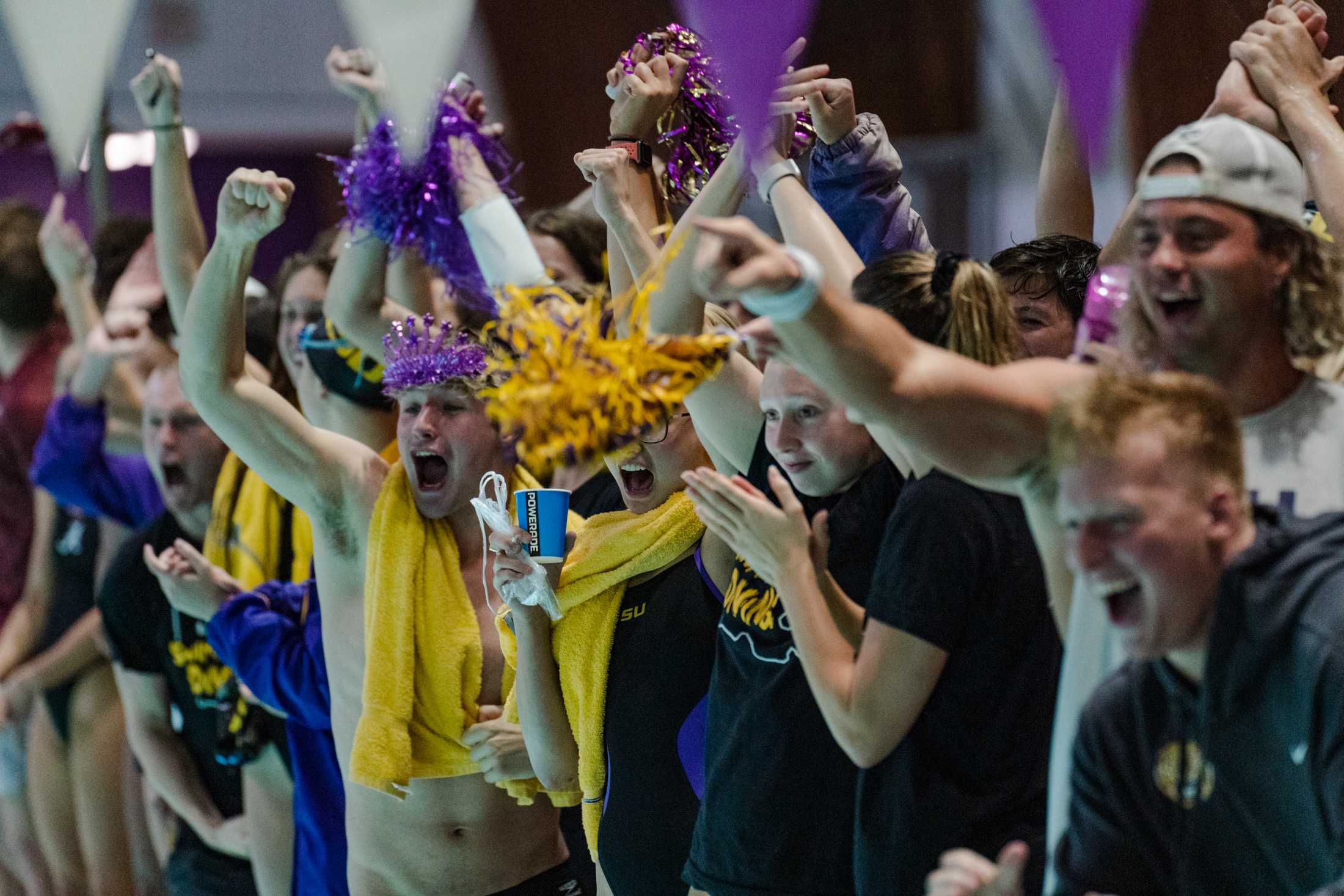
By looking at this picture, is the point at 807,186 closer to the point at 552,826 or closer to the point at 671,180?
the point at 671,180

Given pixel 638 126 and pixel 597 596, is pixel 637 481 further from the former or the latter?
pixel 638 126

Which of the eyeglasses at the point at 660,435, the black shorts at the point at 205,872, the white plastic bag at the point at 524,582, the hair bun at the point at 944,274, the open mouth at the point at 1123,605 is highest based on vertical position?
the hair bun at the point at 944,274

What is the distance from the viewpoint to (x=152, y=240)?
4816 mm

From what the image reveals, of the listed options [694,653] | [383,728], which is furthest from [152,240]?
[694,653]

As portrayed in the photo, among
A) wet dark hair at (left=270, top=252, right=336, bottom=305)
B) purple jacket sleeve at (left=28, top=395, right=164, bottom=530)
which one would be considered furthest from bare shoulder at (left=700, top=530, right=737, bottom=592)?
purple jacket sleeve at (left=28, top=395, right=164, bottom=530)

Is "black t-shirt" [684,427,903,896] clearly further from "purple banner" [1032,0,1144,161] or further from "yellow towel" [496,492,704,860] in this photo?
"purple banner" [1032,0,1144,161]

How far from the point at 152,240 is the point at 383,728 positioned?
7.92 ft

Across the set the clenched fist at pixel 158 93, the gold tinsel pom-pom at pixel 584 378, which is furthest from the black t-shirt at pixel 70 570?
the gold tinsel pom-pom at pixel 584 378

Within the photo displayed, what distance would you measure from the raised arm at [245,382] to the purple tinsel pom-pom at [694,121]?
2.33 ft

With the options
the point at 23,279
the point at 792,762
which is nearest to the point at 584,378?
the point at 792,762

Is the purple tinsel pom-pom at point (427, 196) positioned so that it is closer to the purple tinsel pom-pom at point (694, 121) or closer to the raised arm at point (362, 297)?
the raised arm at point (362, 297)

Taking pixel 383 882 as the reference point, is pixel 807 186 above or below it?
above

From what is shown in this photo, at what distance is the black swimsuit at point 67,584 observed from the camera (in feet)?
15.8

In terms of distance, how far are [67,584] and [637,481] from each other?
109 inches
